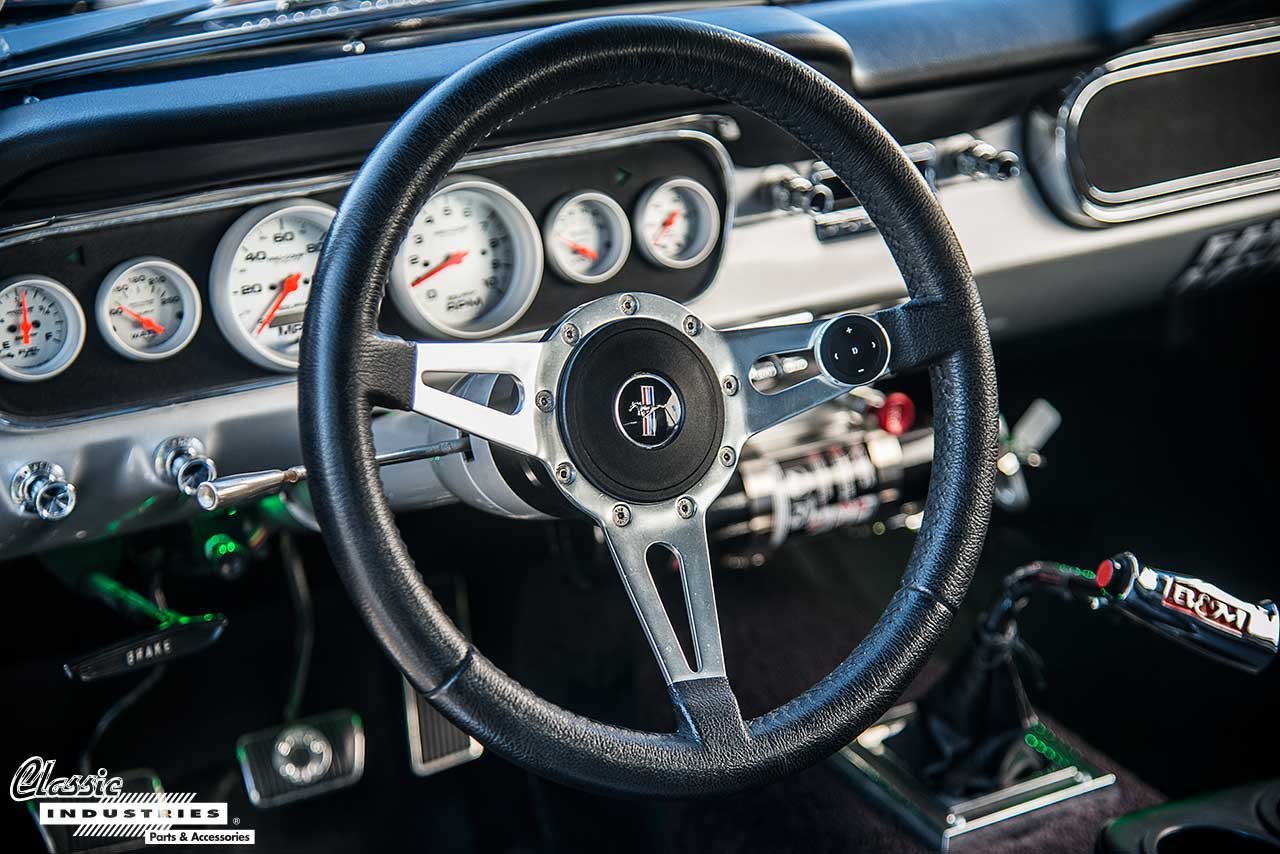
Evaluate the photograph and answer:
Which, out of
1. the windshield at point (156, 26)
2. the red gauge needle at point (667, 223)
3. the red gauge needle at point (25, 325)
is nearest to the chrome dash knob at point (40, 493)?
the red gauge needle at point (25, 325)

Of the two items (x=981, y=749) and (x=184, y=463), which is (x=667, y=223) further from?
(x=981, y=749)

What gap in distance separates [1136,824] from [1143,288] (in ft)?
3.08

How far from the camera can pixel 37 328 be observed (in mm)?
1260

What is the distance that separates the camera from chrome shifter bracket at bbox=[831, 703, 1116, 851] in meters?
1.66

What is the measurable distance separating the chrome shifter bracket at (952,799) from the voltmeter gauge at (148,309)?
100 centimetres

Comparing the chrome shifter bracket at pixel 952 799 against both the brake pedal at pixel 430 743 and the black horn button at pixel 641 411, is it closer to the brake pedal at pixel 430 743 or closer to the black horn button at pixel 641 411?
the brake pedal at pixel 430 743

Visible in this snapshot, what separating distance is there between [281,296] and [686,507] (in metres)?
0.56

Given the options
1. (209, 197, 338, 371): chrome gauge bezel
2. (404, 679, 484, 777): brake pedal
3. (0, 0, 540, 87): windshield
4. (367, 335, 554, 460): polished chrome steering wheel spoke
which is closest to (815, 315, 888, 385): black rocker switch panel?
(367, 335, 554, 460): polished chrome steering wheel spoke

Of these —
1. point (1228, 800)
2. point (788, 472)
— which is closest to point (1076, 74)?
point (788, 472)

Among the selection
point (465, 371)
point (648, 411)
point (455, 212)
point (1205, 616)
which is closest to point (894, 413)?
point (1205, 616)

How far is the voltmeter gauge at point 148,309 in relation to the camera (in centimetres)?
128

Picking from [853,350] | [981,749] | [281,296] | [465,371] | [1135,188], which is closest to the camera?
[465,371]

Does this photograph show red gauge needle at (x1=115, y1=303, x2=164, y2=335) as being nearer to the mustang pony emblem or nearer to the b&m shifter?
the mustang pony emblem

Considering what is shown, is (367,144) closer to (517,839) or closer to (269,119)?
(269,119)
